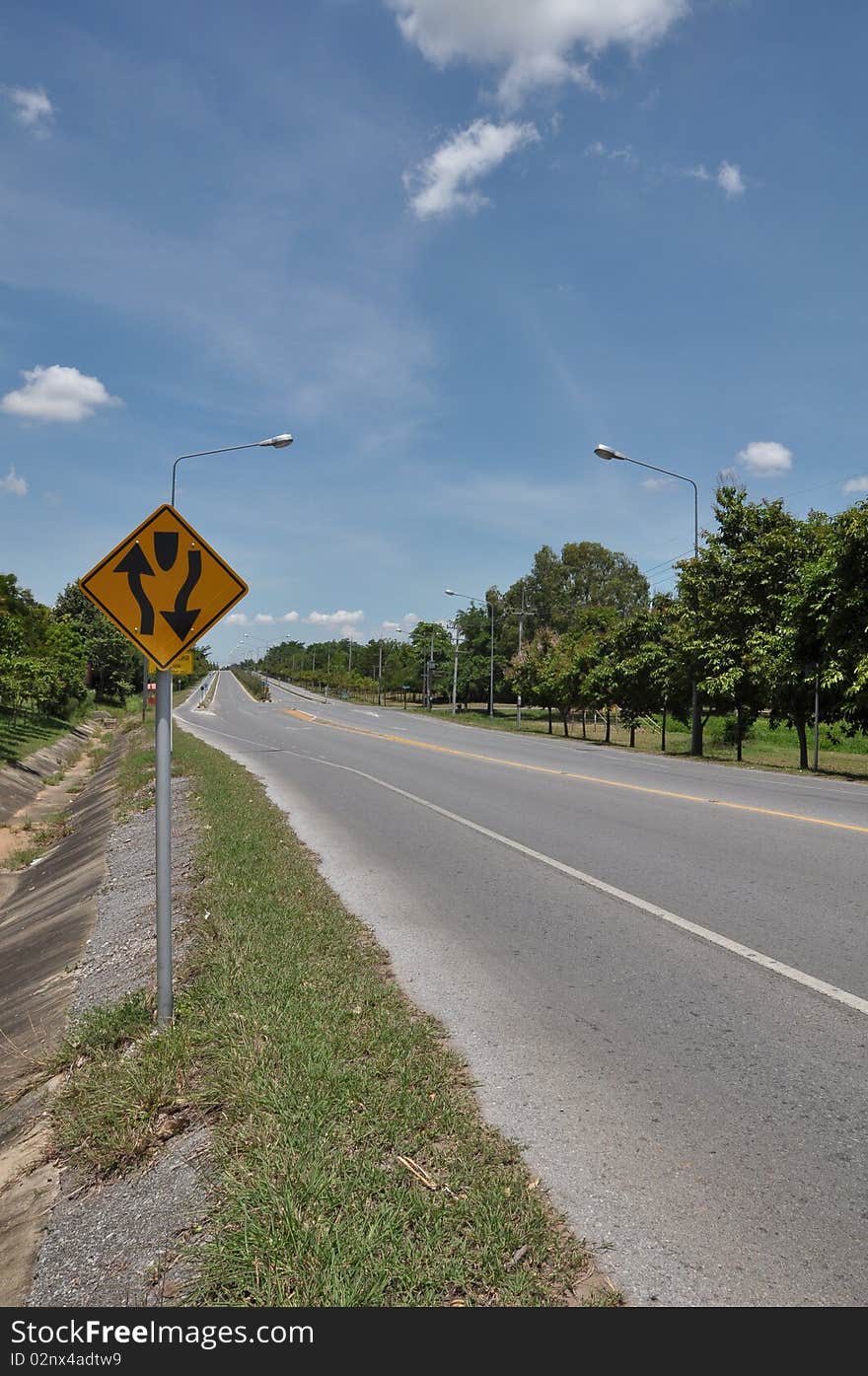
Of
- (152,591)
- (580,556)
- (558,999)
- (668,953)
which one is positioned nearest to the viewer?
(152,591)

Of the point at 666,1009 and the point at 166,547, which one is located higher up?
the point at 166,547

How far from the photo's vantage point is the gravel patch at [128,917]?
219 inches

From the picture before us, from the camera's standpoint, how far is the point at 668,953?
17.9 feet

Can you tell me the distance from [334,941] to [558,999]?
66.4 inches

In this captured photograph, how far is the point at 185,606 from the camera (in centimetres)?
422

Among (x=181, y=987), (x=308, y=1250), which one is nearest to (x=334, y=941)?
(x=181, y=987)

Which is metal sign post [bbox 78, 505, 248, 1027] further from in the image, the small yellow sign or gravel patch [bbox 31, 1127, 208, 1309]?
gravel patch [bbox 31, 1127, 208, 1309]

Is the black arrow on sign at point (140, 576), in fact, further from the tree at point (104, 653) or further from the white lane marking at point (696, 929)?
the tree at point (104, 653)

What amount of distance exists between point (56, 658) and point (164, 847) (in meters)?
34.4

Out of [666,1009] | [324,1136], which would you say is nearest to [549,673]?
[666,1009]

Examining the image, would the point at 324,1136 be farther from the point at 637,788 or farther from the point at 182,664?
the point at 637,788

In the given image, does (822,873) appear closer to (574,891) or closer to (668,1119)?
(574,891)

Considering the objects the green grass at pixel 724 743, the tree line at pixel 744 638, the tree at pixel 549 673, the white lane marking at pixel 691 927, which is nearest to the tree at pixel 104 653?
the green grass at pixel 724 743

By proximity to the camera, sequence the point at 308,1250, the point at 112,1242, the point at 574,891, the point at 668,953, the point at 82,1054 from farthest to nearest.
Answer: the point at 574,891 < the point at 668,953 < the point at 82,1054 < the point at 112,1242 < the point at 308,1250
